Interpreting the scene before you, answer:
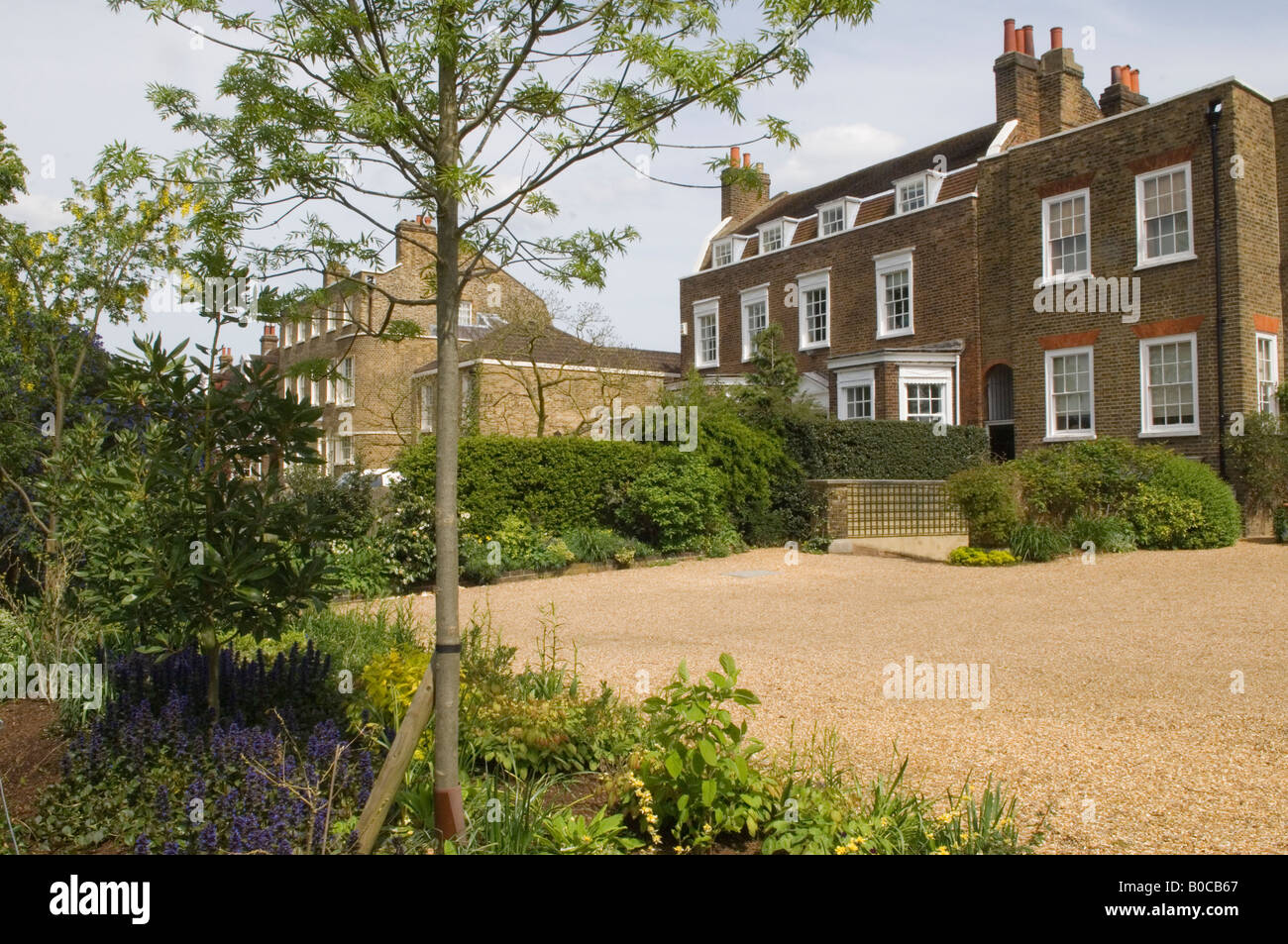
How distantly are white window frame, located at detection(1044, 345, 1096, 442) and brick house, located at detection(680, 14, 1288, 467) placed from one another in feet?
0.15

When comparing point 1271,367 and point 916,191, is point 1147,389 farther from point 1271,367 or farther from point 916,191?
point 916,191

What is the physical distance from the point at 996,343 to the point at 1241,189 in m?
6.16

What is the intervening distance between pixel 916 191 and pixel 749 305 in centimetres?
703

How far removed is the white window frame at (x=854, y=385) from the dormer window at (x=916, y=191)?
4.89 m

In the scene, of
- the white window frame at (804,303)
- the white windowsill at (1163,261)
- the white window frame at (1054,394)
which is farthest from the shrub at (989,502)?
the white window frame at (804,303)

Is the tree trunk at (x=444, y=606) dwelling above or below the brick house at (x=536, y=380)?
below

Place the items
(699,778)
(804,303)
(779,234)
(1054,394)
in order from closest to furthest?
1. (699,778)
2. (1054,394)
3. (804,303)
4. (779,234)

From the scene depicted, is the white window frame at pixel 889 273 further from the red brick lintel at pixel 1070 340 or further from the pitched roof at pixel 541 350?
the pitched roof at pixel 541 350

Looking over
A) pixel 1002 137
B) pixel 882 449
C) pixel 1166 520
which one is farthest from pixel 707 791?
pixel 1002 137

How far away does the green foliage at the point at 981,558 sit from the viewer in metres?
14.9

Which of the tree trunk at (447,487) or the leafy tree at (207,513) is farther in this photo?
the leafy tree at (207,513)

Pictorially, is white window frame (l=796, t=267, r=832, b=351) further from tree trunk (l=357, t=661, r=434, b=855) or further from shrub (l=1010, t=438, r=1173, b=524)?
tree trunk (l=357, t=661, r=434, b=855)

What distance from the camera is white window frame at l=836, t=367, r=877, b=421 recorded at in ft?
79.9

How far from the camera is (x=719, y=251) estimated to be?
1320 inches
